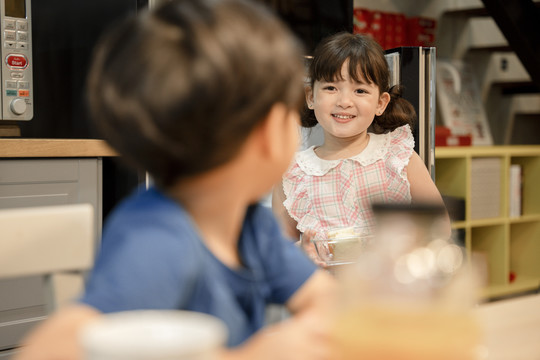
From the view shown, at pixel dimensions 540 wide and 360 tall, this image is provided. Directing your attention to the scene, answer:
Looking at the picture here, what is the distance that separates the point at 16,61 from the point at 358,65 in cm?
105

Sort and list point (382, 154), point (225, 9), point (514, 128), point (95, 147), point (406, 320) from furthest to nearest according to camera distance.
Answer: point (514, 128), point (95, 147), point (382, 154), point (225, 9), point (406, 320)

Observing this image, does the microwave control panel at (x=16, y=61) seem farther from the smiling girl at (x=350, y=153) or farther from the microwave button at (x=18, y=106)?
the smiling girl at (x=350, y=153)

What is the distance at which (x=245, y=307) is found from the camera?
1.94 ft

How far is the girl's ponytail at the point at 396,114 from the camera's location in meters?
1.73

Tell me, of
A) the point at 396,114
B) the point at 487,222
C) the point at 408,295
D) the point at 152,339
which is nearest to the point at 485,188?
the point at 487,222

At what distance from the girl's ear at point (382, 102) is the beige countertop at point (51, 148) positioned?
712mm

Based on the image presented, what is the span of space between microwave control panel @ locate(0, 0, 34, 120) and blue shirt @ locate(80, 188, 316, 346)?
5.12 feet

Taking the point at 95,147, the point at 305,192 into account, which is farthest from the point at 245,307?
the point at 95,147

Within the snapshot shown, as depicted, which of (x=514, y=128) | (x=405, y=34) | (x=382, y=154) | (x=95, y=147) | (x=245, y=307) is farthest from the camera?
(x=514, y=128)

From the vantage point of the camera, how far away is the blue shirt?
1.40 ft

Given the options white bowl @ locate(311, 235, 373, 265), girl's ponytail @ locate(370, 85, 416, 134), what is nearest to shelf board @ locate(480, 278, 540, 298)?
girl's ponytail @ locate(370, 85, 416, 134)

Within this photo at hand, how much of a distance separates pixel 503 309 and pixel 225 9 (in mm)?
397

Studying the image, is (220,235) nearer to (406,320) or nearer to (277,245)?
(277,245)

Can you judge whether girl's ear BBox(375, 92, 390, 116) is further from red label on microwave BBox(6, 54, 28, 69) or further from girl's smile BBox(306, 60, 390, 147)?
red label on microwave BBox(6, 54, 28, 69)
